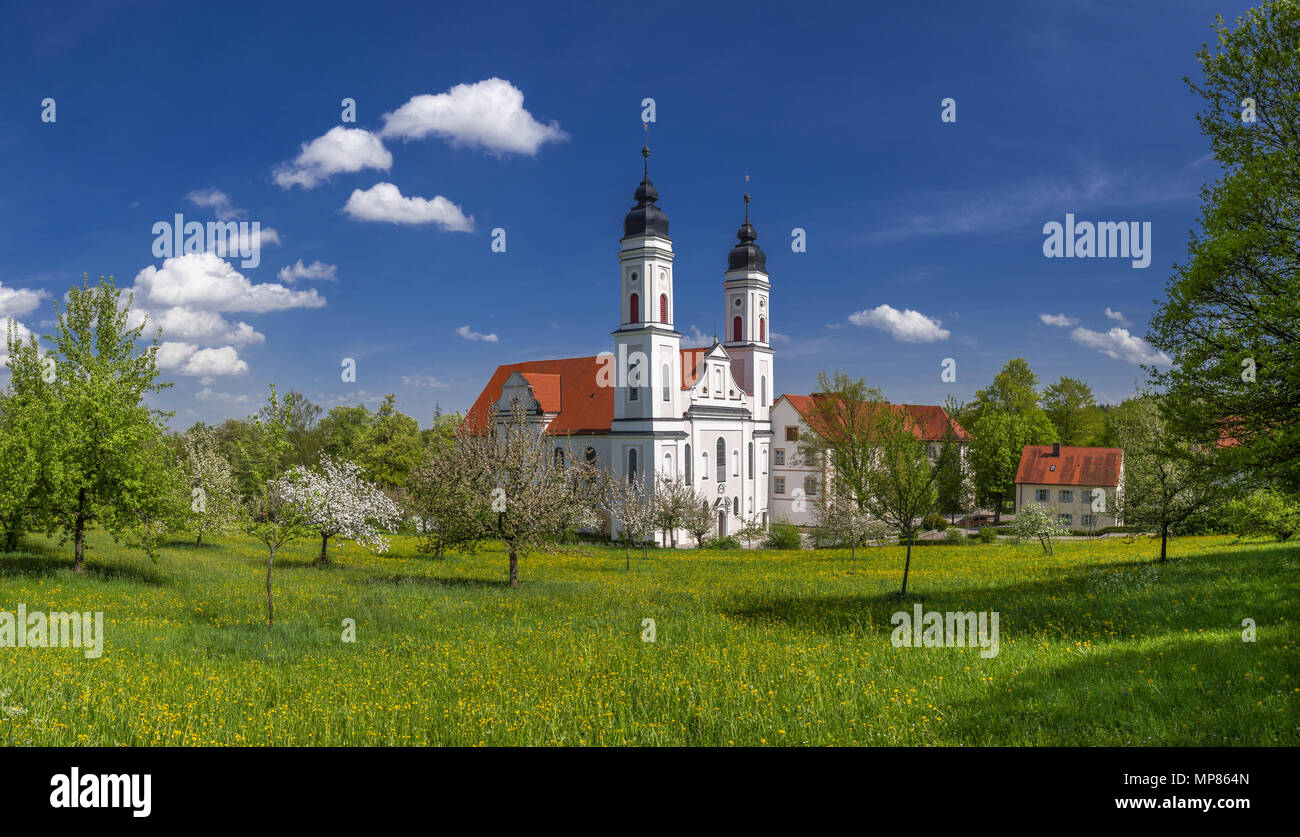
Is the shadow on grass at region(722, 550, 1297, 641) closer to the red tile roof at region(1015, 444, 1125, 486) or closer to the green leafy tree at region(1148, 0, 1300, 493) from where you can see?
the green leafy tree at region(1148, 0, 1300, 493)

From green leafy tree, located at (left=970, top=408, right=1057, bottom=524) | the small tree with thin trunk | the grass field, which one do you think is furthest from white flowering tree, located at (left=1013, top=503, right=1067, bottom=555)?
green leafy tree, located at (left=970, top=408, right=1057, bottom=524)

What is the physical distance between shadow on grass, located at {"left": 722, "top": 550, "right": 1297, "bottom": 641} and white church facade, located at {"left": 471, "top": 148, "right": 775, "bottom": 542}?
29.1 metres

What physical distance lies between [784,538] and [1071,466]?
31.5 meters

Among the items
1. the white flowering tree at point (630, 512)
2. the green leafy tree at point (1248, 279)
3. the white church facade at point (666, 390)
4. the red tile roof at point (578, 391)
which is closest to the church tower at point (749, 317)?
the white church facade at point (666, 390)

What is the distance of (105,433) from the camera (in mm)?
18891

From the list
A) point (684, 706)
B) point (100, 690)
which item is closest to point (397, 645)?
point (100, 690)

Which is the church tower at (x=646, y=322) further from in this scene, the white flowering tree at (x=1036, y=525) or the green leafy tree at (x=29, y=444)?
the green leafy tree at (x=29, y=444)

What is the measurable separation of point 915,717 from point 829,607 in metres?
8.97

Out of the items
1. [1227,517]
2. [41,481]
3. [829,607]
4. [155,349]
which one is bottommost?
[829,607]

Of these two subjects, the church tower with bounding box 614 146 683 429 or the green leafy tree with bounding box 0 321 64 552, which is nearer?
the green leafy tree with bounding box 0 321 64 552

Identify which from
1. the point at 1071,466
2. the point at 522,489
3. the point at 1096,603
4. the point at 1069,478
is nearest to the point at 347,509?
the point at 522,489

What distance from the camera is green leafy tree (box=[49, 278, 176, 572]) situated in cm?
1862

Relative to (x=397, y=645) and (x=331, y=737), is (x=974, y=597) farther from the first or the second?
(x=331, y=737)
